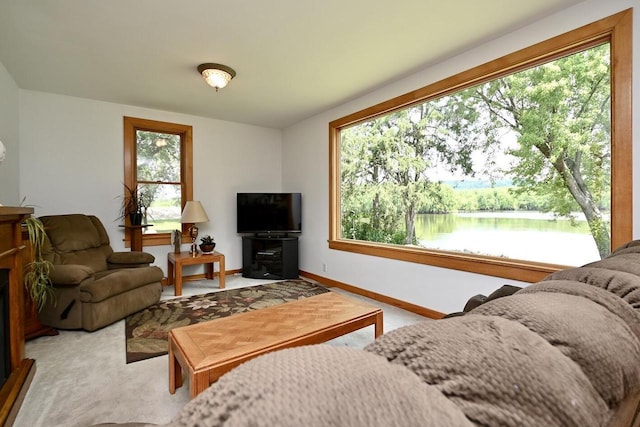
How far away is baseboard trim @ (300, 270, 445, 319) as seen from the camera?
302cm

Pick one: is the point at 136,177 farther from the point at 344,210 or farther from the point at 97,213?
the point at 344,210

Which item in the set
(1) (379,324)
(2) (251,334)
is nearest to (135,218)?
(2) (251,334)

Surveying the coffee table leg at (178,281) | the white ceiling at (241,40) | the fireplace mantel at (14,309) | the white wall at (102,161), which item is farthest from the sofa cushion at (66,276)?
the white ceiling at (241,40)

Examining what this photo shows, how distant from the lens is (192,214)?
4.14m

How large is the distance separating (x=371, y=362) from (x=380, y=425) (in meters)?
0.07

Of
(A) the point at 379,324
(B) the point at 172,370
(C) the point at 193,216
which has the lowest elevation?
(B) the point at 172,370

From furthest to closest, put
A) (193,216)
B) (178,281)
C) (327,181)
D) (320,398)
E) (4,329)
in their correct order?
(327,181) < (193,216) < (178,281) < (4,329) < (320,398)

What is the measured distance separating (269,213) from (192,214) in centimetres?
120

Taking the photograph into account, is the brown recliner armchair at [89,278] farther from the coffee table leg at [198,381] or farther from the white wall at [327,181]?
the white wall at [327,181]

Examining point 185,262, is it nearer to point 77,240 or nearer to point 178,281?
point 178,281

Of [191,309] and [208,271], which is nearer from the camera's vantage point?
[191,309]

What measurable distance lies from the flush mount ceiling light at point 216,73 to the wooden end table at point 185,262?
87.6 inches

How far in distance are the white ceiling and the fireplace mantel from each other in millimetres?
1489

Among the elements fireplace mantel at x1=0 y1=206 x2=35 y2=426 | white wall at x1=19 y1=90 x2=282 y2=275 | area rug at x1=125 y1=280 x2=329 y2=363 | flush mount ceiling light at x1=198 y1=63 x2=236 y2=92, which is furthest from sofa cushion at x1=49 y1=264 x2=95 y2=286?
flush mount ceiling light at x1=198 y1=63 x2=236 y2=92
